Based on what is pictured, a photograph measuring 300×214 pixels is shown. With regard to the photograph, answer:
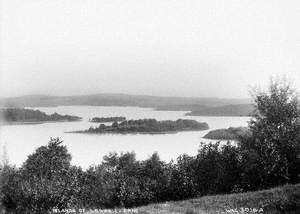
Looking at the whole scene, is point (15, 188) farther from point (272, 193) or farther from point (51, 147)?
point (272, 193)

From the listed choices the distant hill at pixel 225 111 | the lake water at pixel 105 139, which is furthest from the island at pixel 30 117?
the distant hill at pixel 225 111

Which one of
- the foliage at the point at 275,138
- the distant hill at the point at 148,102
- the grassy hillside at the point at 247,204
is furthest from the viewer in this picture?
the distant hill at the point at 148,102

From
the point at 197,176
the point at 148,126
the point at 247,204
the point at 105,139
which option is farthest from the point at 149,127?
the point at 247,204

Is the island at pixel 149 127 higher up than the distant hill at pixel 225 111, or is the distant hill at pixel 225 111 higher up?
the distant hill at pixel 225 111

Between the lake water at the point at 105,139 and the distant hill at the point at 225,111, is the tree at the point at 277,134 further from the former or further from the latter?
the lake water at the point at 105,139

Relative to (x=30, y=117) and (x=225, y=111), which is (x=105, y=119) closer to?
(x=30, y=117)
